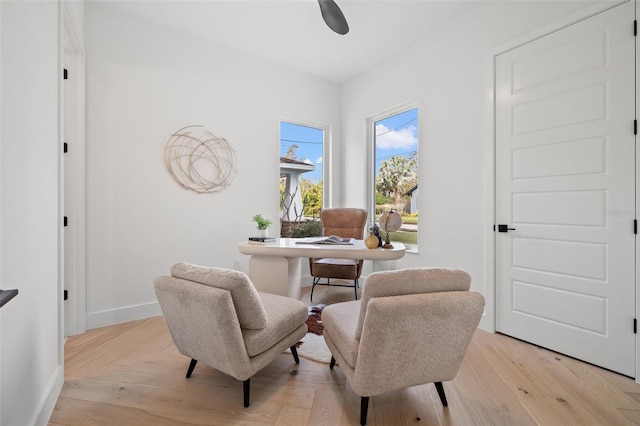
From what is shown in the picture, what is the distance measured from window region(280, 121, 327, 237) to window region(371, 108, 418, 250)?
790 mm

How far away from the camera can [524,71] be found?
2346mm

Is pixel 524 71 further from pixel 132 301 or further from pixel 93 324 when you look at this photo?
pixel 93 324

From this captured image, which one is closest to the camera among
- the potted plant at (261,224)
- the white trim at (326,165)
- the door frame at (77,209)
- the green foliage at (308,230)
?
the door frame at (77,209)

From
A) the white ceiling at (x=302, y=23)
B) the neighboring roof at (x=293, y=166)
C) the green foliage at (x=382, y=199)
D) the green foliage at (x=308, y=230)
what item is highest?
the white ceiling at (x=302, y=23)

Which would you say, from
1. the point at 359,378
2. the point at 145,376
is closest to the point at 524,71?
the point at 359,378

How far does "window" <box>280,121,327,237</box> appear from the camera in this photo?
399 cm

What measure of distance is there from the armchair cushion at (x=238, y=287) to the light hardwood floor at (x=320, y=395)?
46 cm

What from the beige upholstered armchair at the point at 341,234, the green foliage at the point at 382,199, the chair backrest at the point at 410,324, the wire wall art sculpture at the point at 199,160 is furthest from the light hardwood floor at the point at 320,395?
the green foliage at the point at 382,199

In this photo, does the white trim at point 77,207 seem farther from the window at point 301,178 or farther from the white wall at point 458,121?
the white wall at point 458,121

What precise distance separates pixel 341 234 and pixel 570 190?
209cm

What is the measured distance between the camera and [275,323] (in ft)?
5.52

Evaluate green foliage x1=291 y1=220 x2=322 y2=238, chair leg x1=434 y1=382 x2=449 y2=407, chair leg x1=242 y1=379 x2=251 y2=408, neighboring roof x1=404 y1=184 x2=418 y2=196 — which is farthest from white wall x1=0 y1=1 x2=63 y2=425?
neighboring roof x1=404 y1=184 x2=418 y2=196

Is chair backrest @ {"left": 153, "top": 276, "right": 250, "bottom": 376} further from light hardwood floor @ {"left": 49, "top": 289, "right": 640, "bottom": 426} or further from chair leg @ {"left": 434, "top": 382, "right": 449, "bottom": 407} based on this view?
chair leg @ {"left": 434, "top": 382, "right": 449, "bottom": 407}

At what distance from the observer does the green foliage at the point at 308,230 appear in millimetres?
4098
